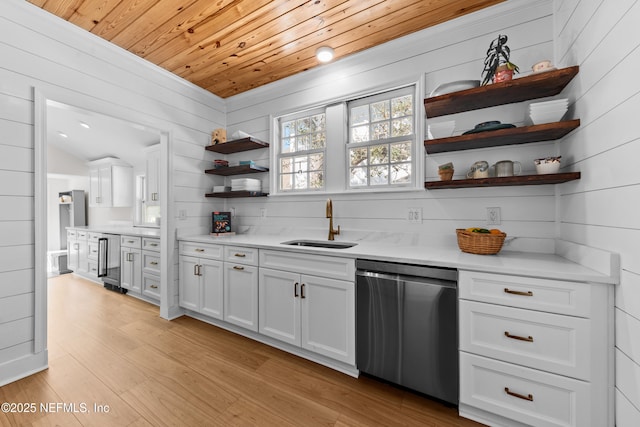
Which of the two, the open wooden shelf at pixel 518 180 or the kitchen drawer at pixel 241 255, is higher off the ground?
the open wooden shelf at pixel 518 180

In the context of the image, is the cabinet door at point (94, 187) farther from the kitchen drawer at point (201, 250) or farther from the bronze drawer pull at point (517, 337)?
the bronze drawer pull at point (517, 337)

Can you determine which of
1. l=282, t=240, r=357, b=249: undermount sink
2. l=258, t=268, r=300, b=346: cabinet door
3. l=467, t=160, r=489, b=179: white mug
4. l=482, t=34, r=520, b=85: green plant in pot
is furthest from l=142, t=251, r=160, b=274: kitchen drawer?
l=482, t=34, r=520, b=85: green plant in pot

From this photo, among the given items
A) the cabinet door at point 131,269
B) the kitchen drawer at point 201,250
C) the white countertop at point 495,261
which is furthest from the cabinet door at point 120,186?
the white countertop at point 495,261

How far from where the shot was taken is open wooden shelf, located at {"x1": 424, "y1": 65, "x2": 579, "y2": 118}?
1.49 metres

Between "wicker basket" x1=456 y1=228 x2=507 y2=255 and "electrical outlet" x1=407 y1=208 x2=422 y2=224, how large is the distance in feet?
1.47

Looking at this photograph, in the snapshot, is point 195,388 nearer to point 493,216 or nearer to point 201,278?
point 201,278

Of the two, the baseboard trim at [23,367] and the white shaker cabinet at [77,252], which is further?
the white shaker cabinet at [77,252]

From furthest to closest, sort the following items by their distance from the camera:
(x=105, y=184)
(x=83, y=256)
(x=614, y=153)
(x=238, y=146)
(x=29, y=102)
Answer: (x=105, y=184) → (x=83, y=256) → (x=238, y=146) → (x=29, y=102) → (x=614, y=153)

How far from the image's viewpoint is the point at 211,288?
2.57m

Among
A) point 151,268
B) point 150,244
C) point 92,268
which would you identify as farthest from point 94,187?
point 151,268

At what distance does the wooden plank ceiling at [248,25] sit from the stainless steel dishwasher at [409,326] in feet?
6.15

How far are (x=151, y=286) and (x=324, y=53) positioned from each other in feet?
11.0

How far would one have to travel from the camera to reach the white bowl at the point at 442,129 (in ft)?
6.11

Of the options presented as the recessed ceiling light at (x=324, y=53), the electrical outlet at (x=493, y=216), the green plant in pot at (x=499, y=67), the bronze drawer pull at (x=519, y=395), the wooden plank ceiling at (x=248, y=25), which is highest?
the wooden plank ceiling at (x=248, y=25)
